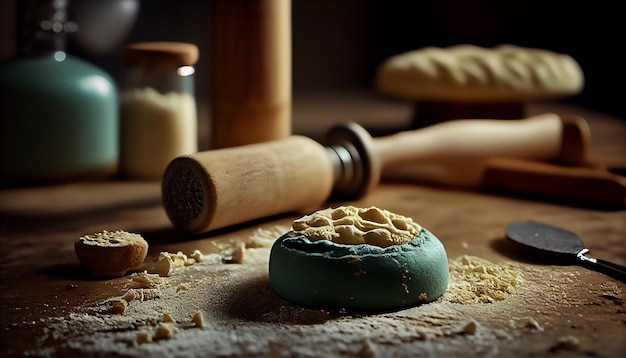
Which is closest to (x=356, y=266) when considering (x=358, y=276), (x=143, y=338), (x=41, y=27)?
(x=358, y=276)

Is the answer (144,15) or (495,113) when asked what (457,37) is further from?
(144,15)

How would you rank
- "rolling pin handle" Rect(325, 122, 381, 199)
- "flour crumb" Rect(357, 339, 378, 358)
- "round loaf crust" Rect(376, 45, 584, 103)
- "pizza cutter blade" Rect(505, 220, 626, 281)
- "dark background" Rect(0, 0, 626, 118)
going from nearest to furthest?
"flour crumb" Rect(357, 339, 378, 358), "pizza cutter blade" Rect(505, 220, 626, 281), "rolling pin handle" Rect(325, 122, 381, 199), "round loaf crust" Rect(376, 45, 584, 103), "dark background" Rect(0, 0, 626, 118)

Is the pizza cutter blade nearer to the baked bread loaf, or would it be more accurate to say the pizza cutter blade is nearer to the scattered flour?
the scattered flour

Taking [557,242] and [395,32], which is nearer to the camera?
[557,242]

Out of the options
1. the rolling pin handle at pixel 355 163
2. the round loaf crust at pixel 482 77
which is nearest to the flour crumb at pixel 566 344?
the rolling pin handle at pixel 355 163

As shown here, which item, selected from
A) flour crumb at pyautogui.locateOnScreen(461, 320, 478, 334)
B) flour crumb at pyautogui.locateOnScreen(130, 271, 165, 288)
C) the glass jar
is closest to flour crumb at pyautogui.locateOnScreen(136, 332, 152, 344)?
flour crumb at pyautogui.locateOnScreen(130, 271, 165, 288)

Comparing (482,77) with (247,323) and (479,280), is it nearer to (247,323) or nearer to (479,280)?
(479,280)

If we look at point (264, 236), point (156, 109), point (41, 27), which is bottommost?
point (264, 236)
